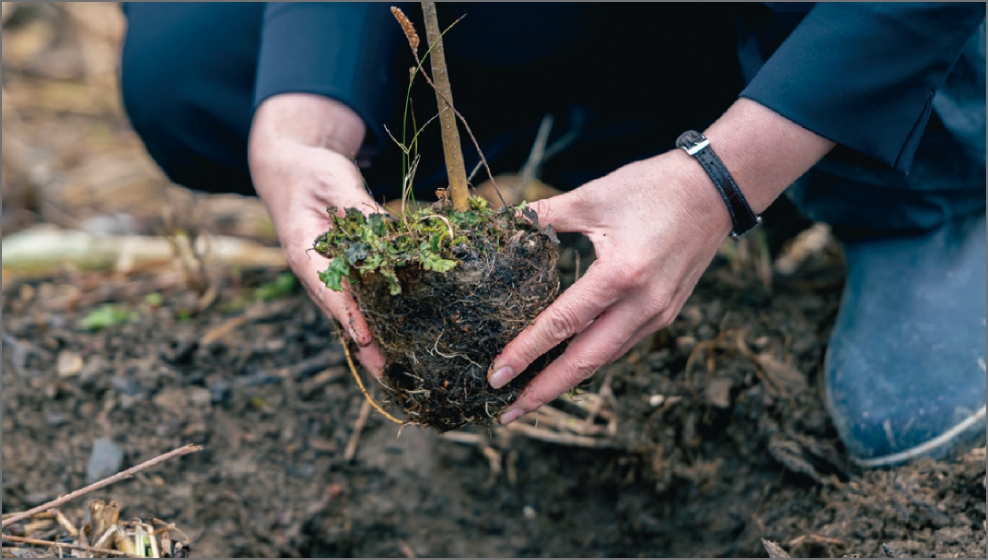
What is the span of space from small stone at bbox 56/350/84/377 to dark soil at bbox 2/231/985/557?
2 cm

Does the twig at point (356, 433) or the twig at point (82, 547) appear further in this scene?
the twig at point (356, 433)

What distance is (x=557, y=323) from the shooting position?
1.47 m

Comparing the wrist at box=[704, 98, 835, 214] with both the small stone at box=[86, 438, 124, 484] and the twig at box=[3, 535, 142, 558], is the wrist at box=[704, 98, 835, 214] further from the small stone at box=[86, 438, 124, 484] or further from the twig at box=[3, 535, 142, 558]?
the small stone at box=[86, 438, 124, 484]

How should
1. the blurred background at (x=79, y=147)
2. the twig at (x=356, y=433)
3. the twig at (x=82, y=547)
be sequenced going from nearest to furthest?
the twig at (x=82, y=547)
the twig at (x=356, y=433)
the blurred background at (x=79, y=147)

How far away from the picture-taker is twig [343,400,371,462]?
2170 mm

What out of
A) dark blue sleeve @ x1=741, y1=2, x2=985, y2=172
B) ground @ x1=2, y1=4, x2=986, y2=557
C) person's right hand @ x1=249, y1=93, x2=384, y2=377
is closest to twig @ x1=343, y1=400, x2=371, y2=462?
ground @ x1=2, y1=4, x2=986, y2=557

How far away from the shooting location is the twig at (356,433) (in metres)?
2.17

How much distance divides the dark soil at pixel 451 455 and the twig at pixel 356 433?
0.6 inches

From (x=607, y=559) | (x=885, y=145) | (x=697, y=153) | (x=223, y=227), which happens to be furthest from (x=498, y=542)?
(x=223, y=227)

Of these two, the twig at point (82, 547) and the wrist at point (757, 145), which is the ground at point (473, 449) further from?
the wrist at point (757, 145)

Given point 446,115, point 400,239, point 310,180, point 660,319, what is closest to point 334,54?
point 310,180

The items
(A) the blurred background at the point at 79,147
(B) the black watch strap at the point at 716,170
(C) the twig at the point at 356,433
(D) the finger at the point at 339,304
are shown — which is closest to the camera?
(B) the black watch strap at the point at 716,170

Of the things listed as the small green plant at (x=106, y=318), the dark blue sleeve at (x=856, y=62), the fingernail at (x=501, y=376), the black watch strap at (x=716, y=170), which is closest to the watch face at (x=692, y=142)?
the black watch strap at (x=716, y=170)

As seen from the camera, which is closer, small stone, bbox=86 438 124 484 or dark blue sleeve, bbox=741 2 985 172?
dark blue sleeve, bbox=741 2 985 172
